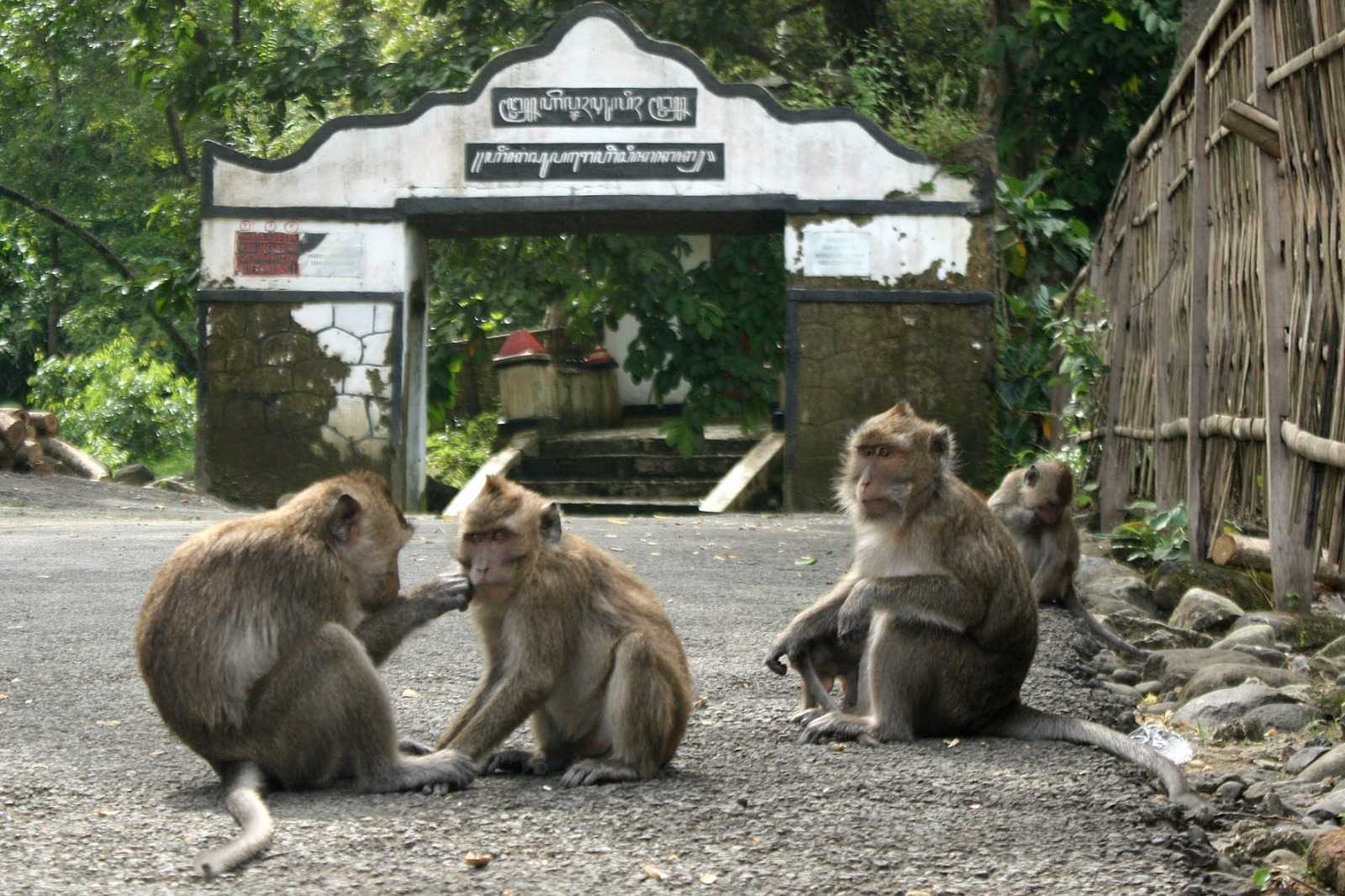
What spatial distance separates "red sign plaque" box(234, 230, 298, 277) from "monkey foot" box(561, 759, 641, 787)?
10446mm

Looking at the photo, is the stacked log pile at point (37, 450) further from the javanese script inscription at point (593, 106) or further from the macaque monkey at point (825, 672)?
the macaque monkey at point (825, 672)

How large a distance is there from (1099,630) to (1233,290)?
1.73 m

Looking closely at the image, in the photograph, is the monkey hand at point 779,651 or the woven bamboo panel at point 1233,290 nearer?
the monkey hand at point 779,651

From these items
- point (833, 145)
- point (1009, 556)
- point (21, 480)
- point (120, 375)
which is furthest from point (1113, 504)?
point (120, 375)

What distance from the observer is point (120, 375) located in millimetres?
23281

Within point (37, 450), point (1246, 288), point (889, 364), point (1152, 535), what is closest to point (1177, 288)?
point (1152, 535)

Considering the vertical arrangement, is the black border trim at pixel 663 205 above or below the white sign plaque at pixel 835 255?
above

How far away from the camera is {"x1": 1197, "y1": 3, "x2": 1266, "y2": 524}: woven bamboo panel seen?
750 cm

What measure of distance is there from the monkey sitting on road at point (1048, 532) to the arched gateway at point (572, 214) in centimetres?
552

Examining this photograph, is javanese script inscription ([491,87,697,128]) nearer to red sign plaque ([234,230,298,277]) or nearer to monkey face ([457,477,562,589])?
red sign plaque ([234,230,298,277])

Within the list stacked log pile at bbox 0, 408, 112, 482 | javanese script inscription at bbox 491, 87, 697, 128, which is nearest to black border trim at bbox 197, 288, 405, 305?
javanese script inscription at bbox 491, 87, 697, 128

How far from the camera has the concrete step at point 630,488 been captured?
18.4 meters

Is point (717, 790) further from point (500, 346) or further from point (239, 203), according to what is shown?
point (500, 346)

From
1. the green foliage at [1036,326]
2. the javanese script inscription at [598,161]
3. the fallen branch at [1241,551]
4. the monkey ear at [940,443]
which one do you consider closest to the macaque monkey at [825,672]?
the monkey ear at [940,443]
